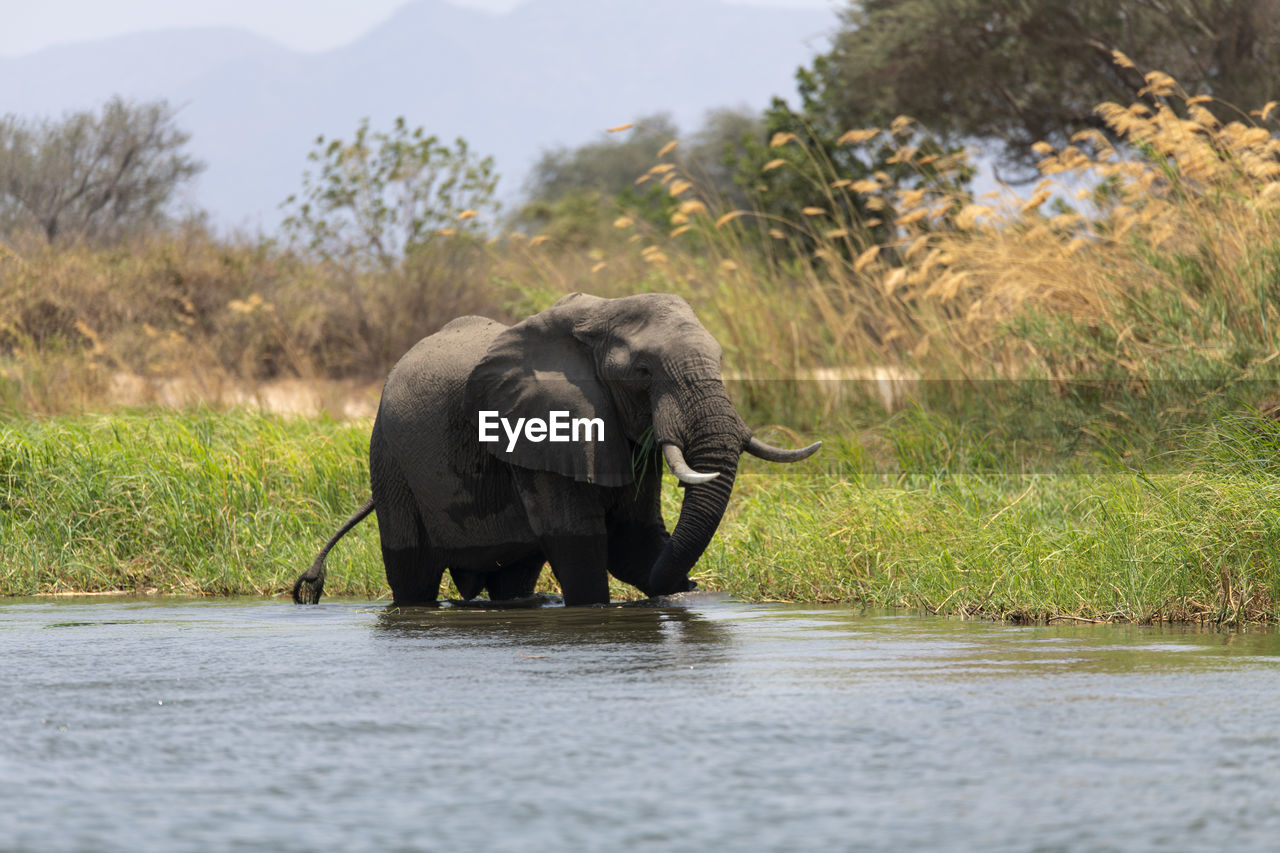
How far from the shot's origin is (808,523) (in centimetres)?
825

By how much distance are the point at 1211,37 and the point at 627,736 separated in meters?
20.7

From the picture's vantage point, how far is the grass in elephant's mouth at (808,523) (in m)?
6.54

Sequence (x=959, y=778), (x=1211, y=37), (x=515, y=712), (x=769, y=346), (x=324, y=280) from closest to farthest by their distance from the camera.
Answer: (x=959, y=778) → (x=515, y=712) → (x=769, y=346) → (x=324, y=280) → (x=1211, y=37)

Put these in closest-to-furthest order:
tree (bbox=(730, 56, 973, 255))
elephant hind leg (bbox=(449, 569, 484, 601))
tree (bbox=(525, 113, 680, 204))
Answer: elephant hind leg (bbox=(449, 569, 484, 601)) → tree (bbox=(730, 56, 973, 255)) → tree (bbox=(525, 113, 680, 204))

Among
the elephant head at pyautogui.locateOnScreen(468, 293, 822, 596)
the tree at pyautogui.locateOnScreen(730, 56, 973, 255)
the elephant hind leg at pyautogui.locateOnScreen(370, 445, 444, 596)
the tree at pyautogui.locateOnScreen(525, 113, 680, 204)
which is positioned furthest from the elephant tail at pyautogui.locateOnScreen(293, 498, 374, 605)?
the tree at pyautogui.locateOnScreen(525, 113, 680, 204)

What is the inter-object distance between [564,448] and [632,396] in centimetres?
34

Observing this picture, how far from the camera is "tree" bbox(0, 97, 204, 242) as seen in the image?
85.3 feet

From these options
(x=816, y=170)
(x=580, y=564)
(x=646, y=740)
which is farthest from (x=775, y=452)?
(x=816, y=170)

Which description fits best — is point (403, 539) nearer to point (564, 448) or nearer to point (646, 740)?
point (564, 448)

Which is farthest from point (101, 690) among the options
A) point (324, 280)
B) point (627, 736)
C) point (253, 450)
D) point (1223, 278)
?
point (324, 280)

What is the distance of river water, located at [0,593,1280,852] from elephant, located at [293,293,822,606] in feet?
2.08

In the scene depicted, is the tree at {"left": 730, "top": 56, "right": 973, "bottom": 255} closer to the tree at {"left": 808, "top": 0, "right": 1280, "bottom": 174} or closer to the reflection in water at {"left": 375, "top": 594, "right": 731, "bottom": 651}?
the tree at {"left": 808, "top": 0, "right": 1280, "bottom": 174}

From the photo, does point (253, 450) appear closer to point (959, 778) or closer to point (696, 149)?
point (959, 778)

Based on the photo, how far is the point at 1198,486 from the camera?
6.97m
